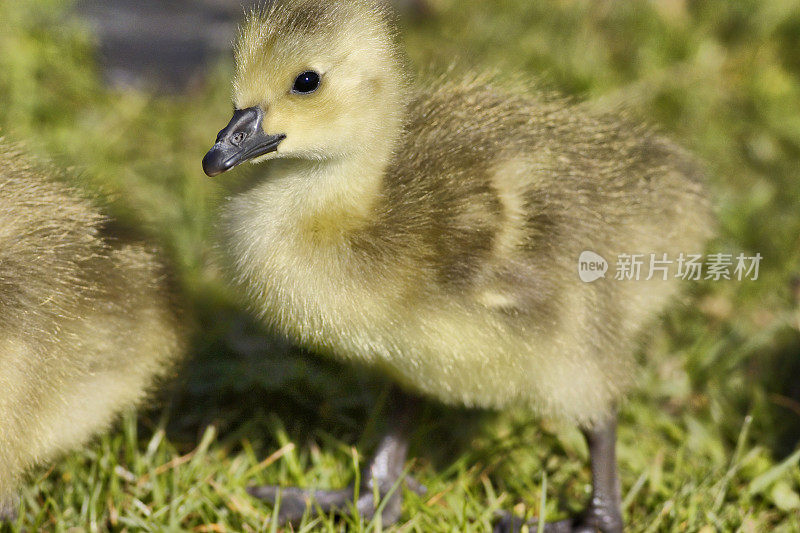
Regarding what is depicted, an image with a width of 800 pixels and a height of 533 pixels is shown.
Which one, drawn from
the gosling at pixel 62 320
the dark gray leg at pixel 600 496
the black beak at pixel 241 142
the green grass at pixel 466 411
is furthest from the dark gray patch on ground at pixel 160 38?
the dark gray leg at pixel 600 496

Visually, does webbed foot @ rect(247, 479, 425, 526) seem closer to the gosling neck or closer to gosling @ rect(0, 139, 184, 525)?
gosling @ rect(0, 139, 184, 525)

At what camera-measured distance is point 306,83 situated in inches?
58.9

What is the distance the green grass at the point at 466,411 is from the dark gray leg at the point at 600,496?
0.15 ft

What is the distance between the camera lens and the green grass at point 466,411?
181 centimetres

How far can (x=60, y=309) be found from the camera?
148 centimetres

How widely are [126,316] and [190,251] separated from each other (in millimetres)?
915

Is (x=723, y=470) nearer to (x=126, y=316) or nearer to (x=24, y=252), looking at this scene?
(x=126, y=316)

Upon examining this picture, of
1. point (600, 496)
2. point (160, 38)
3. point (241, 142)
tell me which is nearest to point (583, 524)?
point (600, 496)

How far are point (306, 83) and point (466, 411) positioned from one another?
0.92 m

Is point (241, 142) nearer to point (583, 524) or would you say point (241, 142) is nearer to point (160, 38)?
point (583, 524)

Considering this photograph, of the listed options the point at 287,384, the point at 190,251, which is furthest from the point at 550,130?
the point at 190,251

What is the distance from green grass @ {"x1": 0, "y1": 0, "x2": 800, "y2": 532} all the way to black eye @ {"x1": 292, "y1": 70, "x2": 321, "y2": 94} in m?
0.38

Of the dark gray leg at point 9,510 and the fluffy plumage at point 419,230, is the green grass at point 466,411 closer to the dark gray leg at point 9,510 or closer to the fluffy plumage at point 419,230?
the dark gray leg at point 9,510

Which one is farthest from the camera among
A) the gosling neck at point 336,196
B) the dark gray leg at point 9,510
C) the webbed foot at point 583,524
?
the webbed foot at point 583,524
